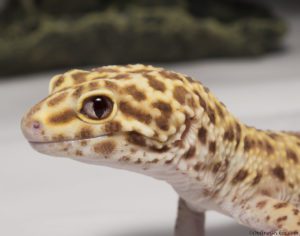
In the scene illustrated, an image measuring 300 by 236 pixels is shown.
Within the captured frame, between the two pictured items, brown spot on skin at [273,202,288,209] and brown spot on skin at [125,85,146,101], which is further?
brown spot on skin at [273,202,288,209]

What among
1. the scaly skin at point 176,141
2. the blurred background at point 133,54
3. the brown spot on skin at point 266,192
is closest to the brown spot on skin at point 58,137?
the scaly skin at point 176,141

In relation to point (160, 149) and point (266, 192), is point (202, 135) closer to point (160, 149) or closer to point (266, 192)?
point (160, 149)

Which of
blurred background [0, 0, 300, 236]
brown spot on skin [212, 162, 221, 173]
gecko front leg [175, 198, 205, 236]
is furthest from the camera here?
blurred background [0, 0, 300, 236]

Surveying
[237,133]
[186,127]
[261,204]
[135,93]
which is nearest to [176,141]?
[186,127]

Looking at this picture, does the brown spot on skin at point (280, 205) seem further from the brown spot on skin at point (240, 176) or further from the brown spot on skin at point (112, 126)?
the brown spot on skin at point (112, 126)

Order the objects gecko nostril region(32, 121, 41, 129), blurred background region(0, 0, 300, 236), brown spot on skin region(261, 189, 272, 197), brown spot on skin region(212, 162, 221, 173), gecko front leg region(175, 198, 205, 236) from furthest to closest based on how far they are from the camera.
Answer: blurred background region(0, 0, 300, 236)
gecko front leg region(175, 198, 205, 236)
brown spot on skin region(261, 189, 272, 197)
brown spot on skin region(212, 162, 221, 173)
gecko nostril region(32, 121, 41, 129)

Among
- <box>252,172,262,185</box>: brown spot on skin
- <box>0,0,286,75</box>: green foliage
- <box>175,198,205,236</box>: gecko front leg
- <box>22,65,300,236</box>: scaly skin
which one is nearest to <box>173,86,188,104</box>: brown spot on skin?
<box>22,65,300,236</box>: scaly skin

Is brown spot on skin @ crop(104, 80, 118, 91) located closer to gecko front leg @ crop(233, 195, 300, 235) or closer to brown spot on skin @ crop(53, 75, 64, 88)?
brown spot on skin @ crop(53, 75, 64, 88)
